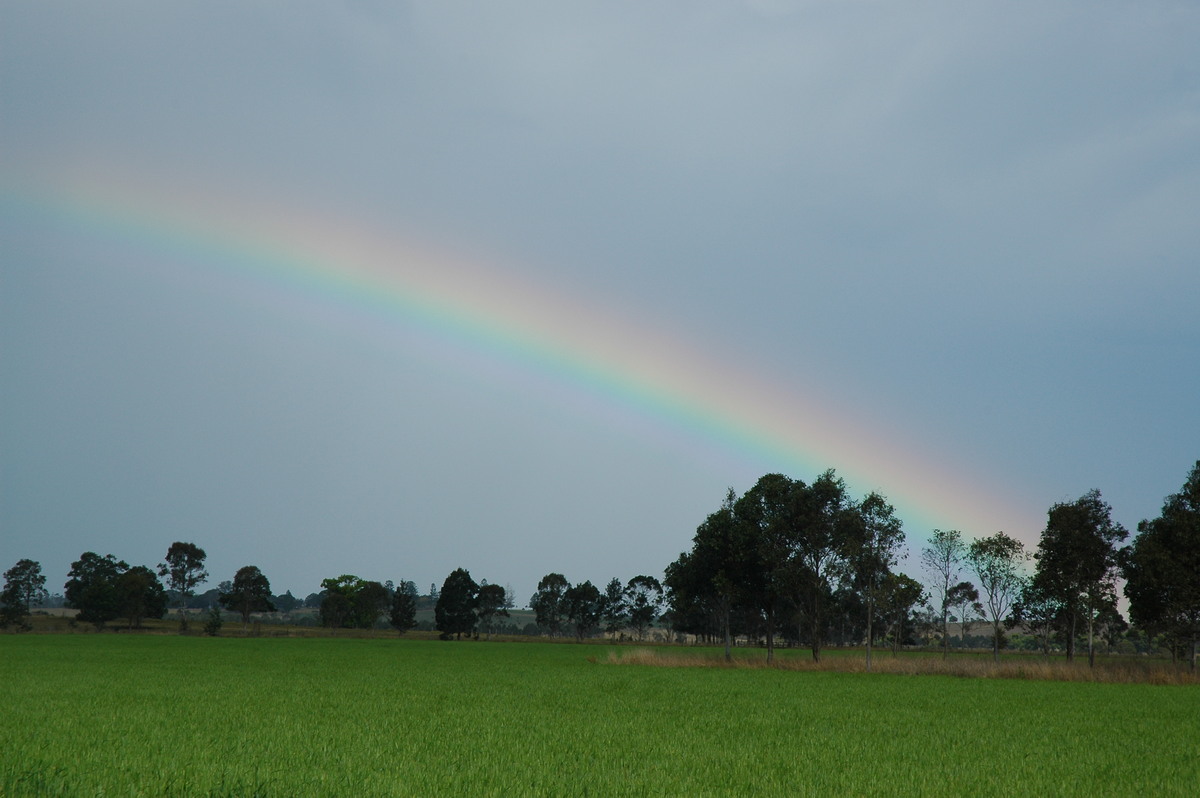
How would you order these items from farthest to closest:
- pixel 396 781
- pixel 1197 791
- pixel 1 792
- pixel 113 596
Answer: pixel 113 596
pixel 1197 791
pixel 396 781
pixel 1 792

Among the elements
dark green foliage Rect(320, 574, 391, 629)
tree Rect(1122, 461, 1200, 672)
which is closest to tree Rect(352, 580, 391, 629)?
dark green foliage Rect(320, 574, 391, 629)

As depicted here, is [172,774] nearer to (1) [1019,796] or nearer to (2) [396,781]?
(2) [396,781]

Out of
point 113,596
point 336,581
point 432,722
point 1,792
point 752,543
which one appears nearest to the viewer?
point 1,792

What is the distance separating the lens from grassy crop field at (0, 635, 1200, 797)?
13.1 meters

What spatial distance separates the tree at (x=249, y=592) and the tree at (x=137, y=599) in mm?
13074

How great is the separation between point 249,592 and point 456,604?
4563cm

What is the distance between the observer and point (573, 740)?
725 inches

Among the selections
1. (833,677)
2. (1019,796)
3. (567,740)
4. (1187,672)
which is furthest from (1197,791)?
(1187,672)

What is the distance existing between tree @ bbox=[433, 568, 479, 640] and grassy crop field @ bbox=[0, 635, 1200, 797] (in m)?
125

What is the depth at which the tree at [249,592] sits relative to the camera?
161 m

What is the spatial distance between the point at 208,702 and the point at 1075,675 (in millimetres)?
47311

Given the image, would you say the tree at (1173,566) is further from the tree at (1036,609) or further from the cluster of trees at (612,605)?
the cluster of trees at (612,605)

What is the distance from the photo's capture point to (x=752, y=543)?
65562mm

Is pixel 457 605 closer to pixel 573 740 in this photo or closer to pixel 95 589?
pixel 95 589
